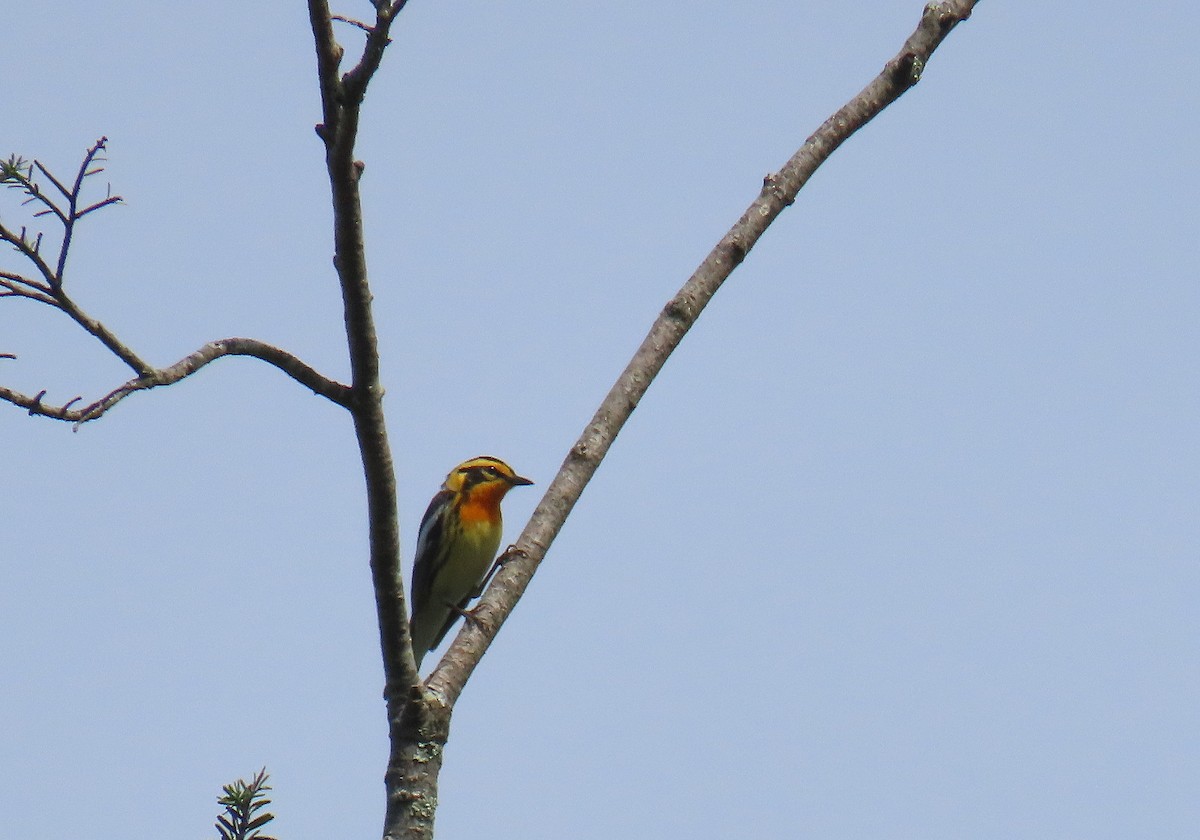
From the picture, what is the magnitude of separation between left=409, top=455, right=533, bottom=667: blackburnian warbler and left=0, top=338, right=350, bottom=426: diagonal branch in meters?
6.72

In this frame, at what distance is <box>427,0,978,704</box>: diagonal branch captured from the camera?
440 cm

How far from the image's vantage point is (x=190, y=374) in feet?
10.6

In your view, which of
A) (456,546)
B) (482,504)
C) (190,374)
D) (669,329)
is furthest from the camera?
(482,504)

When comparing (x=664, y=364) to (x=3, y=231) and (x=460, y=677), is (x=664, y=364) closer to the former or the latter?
(x=460, y=677)

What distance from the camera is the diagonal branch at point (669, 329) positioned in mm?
4398

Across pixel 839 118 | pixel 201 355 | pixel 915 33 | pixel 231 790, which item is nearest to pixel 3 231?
pixel 201 355

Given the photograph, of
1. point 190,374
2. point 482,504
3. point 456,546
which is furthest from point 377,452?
point 482,504

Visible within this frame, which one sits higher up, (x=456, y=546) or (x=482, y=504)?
(x=482, y=504)

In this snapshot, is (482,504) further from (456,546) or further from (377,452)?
(377,452)

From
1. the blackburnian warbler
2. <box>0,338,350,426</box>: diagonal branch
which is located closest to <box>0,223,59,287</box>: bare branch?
<box>0,338,350,426</box>: diagonal branch

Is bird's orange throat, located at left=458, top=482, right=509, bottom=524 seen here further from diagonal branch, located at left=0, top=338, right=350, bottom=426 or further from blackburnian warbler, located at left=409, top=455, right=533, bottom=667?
diagonal branch, located at left=0, top=338, right=350, bottom=426

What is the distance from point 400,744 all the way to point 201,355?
137 centimetres

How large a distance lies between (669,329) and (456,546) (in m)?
5.88

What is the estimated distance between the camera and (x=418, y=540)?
10773 millimetres
